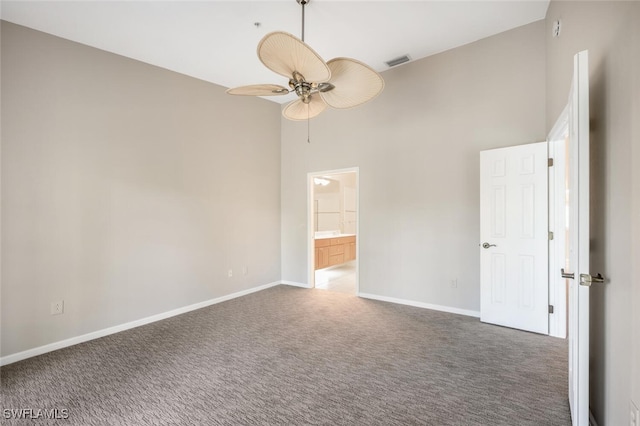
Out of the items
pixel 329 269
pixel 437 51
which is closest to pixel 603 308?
pixel 437 51

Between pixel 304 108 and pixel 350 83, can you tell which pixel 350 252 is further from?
pixel 350 83

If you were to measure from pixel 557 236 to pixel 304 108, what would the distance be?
9.64ft

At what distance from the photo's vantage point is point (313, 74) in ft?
6.75

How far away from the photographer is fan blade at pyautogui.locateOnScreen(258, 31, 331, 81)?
5.85 feet

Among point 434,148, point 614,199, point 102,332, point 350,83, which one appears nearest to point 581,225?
point 614,199

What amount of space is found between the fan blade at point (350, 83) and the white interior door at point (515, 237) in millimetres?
1965

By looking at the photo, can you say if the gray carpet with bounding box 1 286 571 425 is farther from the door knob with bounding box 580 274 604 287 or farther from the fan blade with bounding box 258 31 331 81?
the fan blade with bounding box 258 31 331 81

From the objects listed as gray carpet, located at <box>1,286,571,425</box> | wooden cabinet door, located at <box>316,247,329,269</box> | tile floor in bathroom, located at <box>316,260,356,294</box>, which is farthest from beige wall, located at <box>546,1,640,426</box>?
wooden cabinet door, located at <box>316,247,329,269</box>

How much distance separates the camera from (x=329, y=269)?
7477 millimetres

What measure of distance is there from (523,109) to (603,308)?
256 centimetres

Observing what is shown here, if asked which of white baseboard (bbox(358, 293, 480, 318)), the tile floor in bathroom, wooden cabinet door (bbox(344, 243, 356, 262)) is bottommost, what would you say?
the tile floor in bathroom

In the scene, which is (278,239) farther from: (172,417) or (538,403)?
(538,403)

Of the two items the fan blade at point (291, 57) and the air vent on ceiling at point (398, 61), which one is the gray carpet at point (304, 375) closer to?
the fan blade at point (291, 57)

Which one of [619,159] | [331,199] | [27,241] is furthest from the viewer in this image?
[331,199]
